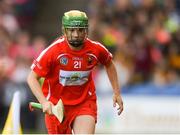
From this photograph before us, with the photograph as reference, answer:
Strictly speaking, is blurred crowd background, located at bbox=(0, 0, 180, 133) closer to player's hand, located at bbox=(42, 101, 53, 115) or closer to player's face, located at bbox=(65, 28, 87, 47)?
player's face, located at bbox=(65, 28, 87, 47)

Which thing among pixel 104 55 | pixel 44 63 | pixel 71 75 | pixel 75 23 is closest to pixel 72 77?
pixel 71 75

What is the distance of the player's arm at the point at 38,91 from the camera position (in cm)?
974

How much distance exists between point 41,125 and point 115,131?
65.9 inches

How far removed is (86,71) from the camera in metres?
10.4

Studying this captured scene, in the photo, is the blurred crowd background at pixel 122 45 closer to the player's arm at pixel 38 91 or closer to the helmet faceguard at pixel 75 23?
the player's arm at pixel 38 91

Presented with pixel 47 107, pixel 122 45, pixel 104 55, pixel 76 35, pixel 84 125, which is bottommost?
pixel 122 45

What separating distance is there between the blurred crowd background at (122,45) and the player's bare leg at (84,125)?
6586mm

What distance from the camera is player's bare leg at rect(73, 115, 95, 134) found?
10117 mm

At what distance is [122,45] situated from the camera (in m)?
18.3

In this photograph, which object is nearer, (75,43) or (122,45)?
(75,43)

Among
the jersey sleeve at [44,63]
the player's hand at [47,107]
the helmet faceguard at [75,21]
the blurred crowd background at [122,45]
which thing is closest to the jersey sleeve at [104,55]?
the helmet faceguard at [75,21]

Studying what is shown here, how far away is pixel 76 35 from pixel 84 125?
103 cm

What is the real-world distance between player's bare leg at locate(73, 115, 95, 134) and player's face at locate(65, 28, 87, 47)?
864 millimetres

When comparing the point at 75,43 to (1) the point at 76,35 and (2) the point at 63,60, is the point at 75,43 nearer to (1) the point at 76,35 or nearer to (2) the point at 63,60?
(1) the point at 76,35
